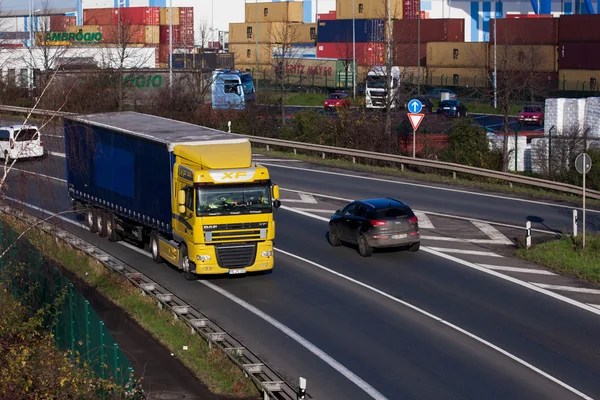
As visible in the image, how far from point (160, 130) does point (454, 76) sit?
199ft

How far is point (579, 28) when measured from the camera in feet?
231

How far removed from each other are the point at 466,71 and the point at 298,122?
38061 millimetres

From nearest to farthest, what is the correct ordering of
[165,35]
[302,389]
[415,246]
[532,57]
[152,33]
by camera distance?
[302,389]
[415,246]
[532,57]
[152,33]
[165,35]

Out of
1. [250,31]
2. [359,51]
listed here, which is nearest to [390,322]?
[359,51]

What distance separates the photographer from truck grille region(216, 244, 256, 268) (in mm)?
20828

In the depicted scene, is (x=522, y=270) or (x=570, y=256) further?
(x=570, y=256)

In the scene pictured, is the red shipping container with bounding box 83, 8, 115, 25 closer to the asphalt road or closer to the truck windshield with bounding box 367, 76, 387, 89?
the truck windshield with bounding box 367, 76, 387, 89

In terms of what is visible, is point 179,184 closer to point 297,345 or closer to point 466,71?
point 297,345

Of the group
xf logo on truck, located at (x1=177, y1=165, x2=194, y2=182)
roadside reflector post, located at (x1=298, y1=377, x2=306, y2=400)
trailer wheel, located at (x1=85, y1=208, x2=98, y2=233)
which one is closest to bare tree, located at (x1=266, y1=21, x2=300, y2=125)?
trailer wheel, located at (x1=85, y1=208, x2=98, y2=233)

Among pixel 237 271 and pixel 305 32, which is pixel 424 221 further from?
pixel 305 32

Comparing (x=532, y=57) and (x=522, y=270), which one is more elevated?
(x=532, y=57)

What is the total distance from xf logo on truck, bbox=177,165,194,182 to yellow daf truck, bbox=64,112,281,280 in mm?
21

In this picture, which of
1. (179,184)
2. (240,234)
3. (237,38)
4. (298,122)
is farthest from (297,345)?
(237,38)

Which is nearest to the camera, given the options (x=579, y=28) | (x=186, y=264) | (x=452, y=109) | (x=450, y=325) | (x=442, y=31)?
(x=450, y=325)
